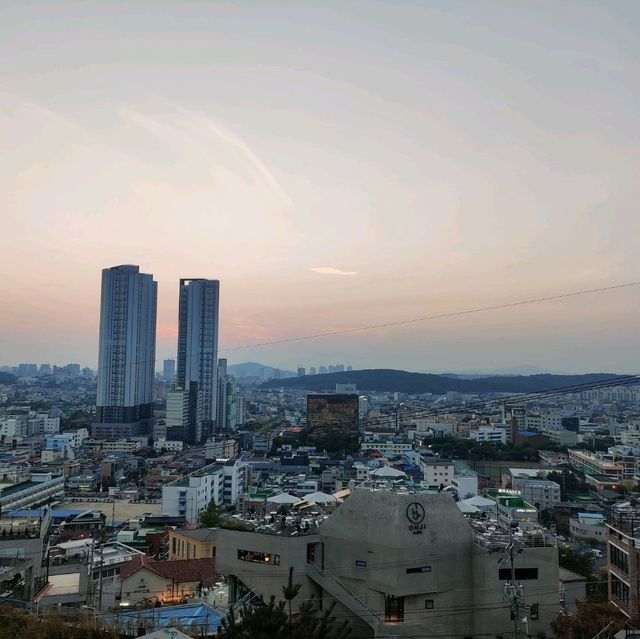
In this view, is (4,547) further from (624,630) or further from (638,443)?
(638,443)

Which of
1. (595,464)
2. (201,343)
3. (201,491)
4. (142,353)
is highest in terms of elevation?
(201,343)

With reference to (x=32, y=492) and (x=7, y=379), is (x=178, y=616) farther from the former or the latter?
(x=7, y=379)

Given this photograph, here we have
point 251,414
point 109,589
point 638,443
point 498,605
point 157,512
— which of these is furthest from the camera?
point 251,414

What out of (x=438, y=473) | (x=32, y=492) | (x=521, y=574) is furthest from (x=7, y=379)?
(x=521, y=574)

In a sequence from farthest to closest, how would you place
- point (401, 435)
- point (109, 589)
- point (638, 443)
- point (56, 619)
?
point (401, 435) → point (638, 443) → point (109, 589) → point (56, 619)

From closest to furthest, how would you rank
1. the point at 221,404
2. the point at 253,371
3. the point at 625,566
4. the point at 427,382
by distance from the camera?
1. the point at 625,566
2. the point at 221,404
3. the point at 427,382
4. the point at 253,371

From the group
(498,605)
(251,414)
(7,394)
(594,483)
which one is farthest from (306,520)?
(7,394)

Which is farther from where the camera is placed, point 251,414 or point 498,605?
point 251,414
